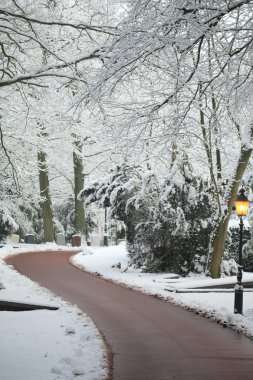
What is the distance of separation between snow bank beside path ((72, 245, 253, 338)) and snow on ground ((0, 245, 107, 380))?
3.31 meters

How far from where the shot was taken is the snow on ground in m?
6.38

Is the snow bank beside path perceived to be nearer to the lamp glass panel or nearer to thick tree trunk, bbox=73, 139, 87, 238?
the lamp glass panel

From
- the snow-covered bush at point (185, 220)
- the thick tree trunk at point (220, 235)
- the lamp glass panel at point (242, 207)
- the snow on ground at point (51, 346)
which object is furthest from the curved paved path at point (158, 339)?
the snow-covered bush at point (185, 220)

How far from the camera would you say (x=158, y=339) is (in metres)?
8.77

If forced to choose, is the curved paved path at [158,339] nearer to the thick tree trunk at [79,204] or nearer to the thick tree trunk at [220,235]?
the thick tree trunk at [220,235]

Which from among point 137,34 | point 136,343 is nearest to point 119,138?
point 137,34

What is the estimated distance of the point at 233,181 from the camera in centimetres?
1698

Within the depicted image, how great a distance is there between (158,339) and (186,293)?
563cm

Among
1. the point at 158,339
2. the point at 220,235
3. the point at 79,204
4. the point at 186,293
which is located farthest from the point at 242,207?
the point at 79,204

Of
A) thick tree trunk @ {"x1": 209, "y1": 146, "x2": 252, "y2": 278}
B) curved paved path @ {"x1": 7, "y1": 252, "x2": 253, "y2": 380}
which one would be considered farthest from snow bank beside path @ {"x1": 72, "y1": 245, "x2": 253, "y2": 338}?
thick tree trunk @ {"x1": 209, "y1": 146, "x2": 252, "y2": 278}

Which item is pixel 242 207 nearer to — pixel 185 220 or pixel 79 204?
pixel 185 220

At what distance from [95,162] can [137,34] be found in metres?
32.3

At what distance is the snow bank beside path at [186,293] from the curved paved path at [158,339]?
433mm

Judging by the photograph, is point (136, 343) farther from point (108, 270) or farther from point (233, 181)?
point (108, 270)
